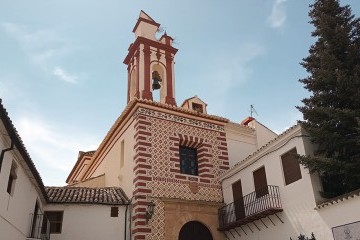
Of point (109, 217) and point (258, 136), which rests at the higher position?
point (258, 136)

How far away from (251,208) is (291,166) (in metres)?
2.36

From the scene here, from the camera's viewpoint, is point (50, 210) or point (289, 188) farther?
point (50, 210)

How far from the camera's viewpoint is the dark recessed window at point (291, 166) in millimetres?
12477

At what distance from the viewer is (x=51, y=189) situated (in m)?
16.3

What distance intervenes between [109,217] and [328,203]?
8107 millimetres

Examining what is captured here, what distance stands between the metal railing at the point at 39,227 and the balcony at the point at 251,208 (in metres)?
6.62

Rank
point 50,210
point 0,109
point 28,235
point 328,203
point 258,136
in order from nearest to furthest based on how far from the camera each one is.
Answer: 1. point 0,109
2. point 328,203
3. point 28,235
4. point 50,210
5. point 258,136

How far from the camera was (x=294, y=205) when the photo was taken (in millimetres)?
12258

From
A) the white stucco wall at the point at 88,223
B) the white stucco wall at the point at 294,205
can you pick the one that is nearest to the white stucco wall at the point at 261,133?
the white stucco wall at the point at 294,205

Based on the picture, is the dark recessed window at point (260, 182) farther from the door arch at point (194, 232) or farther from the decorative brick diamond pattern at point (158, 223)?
the decorative brick diamond pattern at point (158, 223)

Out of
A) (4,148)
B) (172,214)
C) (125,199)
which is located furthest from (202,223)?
(4,148)

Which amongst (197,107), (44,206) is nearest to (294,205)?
(197,107)

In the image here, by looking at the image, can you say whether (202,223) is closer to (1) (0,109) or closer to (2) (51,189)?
(2) (51,189)

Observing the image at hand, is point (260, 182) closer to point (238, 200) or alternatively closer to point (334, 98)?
point (238, 200)
